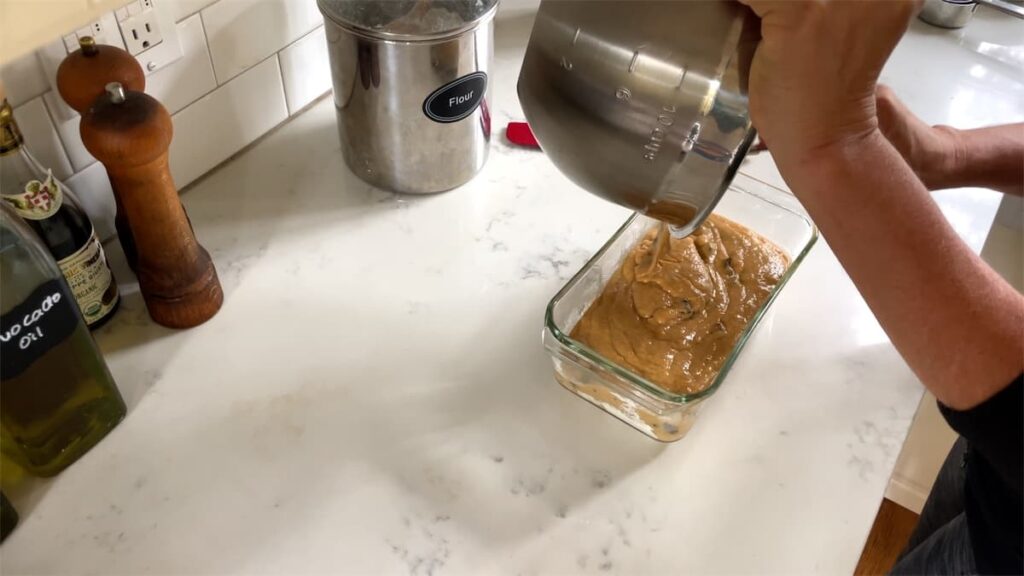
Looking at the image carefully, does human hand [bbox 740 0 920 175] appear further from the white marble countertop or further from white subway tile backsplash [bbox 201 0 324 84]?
white subway tile backsplash [bbox 201 0 324 84]

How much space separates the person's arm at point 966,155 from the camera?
28.6 inches

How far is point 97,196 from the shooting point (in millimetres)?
801

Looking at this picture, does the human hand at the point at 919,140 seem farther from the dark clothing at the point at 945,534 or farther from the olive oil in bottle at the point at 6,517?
the olive oil in bottle at the point at 6,517

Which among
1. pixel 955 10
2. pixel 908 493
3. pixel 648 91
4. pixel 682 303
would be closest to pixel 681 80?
pixel 648 91

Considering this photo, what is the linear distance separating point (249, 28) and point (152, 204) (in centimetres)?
30

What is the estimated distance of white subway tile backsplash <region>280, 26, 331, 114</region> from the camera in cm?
96

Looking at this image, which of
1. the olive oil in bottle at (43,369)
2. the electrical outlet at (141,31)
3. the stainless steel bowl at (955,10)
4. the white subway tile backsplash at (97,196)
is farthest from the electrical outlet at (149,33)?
the stainless steel bowl at (955,10)

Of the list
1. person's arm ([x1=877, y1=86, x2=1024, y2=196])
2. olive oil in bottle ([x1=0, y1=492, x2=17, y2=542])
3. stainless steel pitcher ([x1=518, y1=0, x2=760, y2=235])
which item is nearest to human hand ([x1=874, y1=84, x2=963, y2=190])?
person's arm ([x1=877, y1=86, x2=1024, y2=196])

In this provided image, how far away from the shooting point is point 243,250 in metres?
0.85

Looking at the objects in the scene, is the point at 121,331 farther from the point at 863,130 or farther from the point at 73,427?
the point at 863,130

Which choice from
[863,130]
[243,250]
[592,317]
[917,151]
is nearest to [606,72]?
[863,130]

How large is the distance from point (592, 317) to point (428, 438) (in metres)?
0.18

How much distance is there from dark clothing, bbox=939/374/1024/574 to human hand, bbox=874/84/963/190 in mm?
263

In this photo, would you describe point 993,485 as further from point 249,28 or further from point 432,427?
point 249,28
